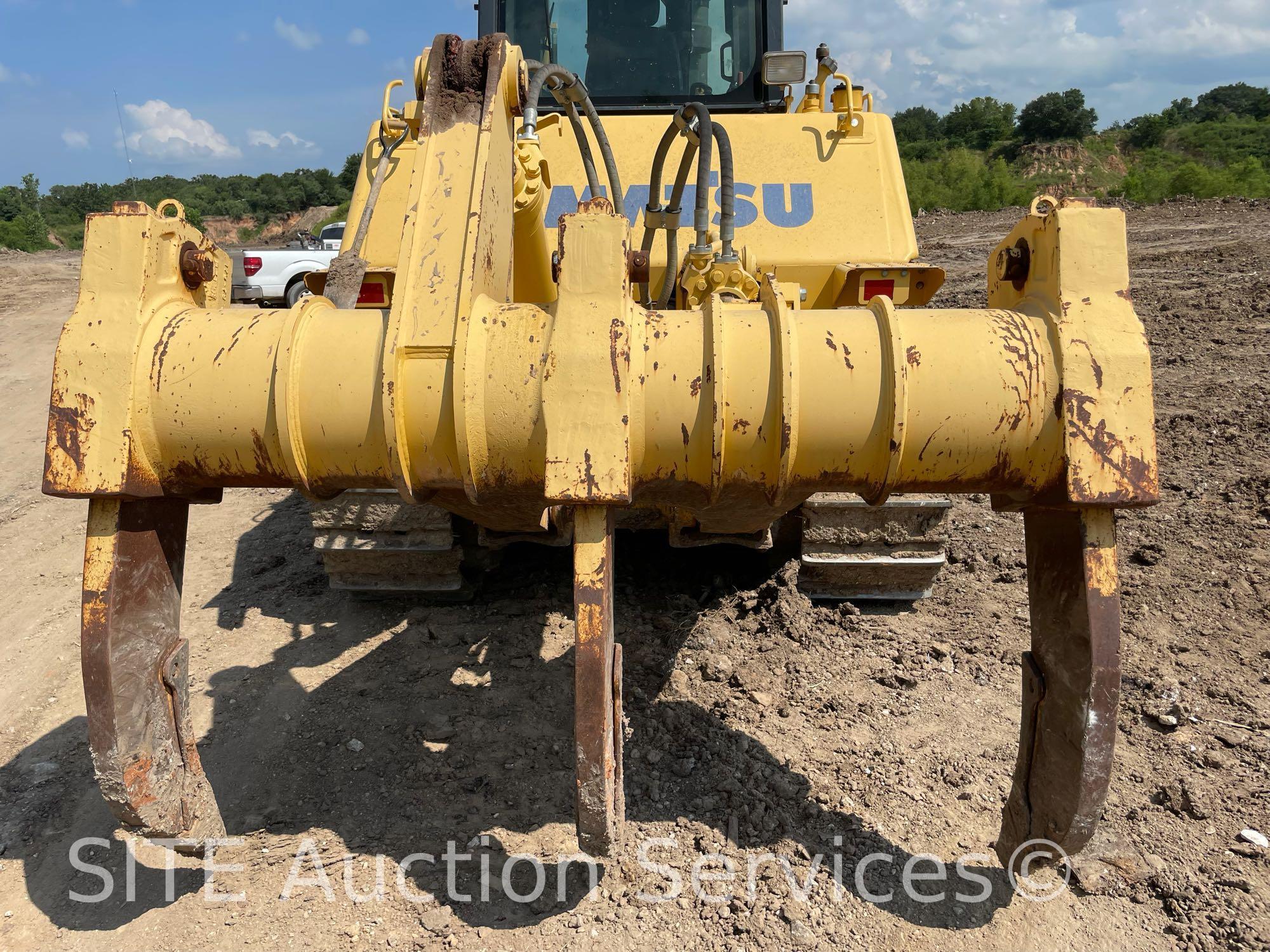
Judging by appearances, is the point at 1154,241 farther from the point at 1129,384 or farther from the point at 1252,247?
the point at 1129,384

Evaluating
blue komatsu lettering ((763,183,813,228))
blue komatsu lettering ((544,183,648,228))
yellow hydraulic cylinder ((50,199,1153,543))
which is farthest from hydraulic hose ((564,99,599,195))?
yellow hydraulic cylinder ((50,199,1153,543))

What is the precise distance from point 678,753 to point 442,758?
0.76 metres

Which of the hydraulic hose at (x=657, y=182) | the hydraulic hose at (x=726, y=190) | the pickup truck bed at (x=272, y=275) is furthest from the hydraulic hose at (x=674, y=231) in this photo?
the pickup truck bed at (x=272, y=275)

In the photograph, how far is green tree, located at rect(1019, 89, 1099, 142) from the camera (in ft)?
136

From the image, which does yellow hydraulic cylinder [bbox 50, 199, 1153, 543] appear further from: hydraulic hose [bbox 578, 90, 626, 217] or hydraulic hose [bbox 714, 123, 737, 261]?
hydraulic hose [bbox 578, 90, 626, 217]

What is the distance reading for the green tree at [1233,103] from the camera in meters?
47.1

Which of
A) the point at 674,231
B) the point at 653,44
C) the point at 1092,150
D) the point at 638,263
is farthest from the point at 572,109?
the point at 1092,150

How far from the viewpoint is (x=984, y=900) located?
219 centimetres

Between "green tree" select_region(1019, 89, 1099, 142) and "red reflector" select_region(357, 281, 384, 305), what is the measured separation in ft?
151

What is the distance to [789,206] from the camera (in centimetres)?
344

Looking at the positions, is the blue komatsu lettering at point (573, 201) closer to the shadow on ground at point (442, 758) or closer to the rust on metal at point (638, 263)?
the rust on metal at point (638, 263)

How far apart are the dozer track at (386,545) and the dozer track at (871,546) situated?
4.75 ft

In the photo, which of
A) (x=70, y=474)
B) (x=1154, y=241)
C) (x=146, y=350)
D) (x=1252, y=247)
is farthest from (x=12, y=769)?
(x=1154, y=241)

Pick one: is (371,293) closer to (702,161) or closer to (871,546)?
(702,161)
